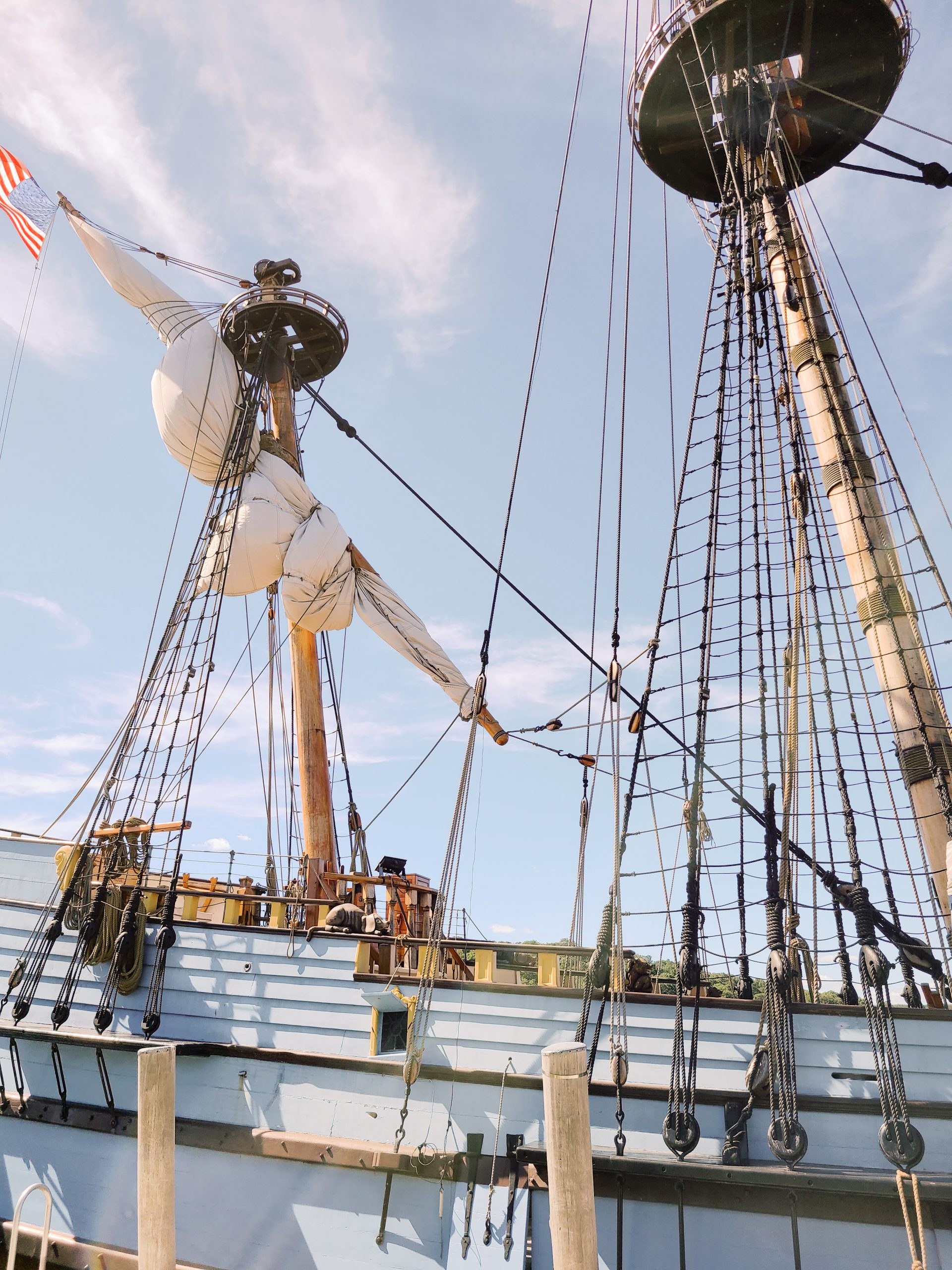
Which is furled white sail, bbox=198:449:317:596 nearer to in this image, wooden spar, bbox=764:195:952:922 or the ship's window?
the ship's window

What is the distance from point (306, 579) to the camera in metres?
13.0

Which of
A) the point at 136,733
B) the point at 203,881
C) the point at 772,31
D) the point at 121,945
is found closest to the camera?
the point at 121,945

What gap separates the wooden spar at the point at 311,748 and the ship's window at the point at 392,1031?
349 cm

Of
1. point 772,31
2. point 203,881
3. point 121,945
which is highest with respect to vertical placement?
point 772,31

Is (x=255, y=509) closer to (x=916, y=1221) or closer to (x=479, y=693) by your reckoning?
(x=479, y=693)

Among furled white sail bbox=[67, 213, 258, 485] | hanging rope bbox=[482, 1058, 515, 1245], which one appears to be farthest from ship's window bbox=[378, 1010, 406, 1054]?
furled white sail bbox=[67, 213, 258, 485]

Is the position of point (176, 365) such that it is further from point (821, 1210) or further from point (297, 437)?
point (821, 1210)

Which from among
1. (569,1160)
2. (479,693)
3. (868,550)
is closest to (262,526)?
(479,693)

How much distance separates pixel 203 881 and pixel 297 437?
830 centimetres

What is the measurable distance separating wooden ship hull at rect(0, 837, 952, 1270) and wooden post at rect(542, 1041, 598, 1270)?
152 cm

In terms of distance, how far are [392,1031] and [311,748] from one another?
550cm

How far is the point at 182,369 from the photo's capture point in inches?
536

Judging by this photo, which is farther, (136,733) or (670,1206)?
(136,733)

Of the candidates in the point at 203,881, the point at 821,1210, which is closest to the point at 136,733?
the point at 203,881
